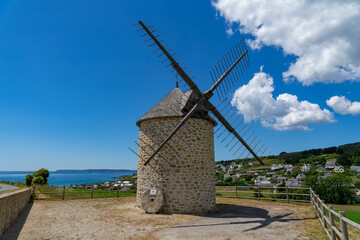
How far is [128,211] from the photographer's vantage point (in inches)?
369

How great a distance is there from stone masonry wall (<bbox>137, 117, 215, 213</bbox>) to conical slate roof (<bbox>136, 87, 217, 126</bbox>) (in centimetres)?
25

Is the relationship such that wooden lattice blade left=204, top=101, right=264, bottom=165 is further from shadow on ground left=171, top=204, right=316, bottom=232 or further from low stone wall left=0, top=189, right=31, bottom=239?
low stone wall left=0, top=189, right=31, bottom=239

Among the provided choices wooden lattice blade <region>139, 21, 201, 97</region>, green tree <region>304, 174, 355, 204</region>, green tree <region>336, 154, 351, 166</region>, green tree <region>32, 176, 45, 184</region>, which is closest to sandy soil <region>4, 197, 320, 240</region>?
wooden lattice blade <region>139, 21, 201, 97</region>

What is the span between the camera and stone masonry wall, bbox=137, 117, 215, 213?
927 centimetres

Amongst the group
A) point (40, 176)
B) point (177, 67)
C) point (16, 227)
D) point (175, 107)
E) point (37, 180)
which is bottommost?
point (16, 227)

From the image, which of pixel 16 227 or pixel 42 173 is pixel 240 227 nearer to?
pixel 16 227

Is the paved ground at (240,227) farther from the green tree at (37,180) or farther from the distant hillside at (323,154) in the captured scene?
the distant hillside at (323,154)

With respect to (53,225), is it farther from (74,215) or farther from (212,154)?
(212,154)

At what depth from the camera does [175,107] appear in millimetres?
10219

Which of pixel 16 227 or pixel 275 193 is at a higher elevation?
pixel 275 193

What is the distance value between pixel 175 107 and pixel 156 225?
5296mm

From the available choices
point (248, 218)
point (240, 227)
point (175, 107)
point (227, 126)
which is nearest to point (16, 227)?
point (240, 227)

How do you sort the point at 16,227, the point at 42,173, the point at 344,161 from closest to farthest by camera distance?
1. the point at 16,227
2. the point at 42,173
3. the point at 344,161

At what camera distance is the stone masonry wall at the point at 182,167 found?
30.4ft
